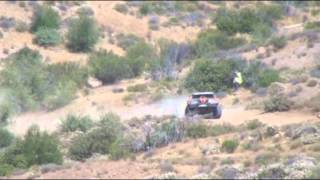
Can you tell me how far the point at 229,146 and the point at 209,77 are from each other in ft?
55.7

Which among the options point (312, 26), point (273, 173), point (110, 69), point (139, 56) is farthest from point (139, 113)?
point (273, 173)

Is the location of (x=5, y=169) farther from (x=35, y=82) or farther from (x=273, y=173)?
(x=35, y=82)

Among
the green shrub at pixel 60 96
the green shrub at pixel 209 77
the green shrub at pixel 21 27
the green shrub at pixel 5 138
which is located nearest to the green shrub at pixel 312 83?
the green shrub at pixel 209 77

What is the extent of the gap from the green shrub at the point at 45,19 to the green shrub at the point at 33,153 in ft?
101

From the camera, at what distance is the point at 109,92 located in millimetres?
52281

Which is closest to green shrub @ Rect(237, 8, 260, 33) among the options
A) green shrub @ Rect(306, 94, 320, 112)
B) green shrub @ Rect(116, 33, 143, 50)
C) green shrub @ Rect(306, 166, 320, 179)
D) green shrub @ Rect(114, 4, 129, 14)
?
green shrub @ Rect(116, 33, 143, 50)

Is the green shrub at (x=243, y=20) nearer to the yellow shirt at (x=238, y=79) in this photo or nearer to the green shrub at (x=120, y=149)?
the yellow shirt at (x=238, y=79)

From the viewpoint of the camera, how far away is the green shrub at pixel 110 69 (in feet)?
182

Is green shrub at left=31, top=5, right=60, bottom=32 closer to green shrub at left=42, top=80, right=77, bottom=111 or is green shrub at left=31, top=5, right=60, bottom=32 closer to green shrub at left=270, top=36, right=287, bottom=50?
green shrub at left=42, top=80, right=77, bottom=111

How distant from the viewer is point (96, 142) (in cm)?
3506

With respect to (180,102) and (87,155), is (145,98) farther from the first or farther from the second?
(87,155)

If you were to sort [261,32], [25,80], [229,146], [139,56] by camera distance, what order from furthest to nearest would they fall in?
[261,32] → [139,56] → [25,80] → [229,146]

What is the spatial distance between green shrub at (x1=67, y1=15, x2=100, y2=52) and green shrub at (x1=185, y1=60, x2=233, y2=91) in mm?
13002

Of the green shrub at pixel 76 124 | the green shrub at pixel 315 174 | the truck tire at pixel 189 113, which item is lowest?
the green shrub at pixel 76 124
